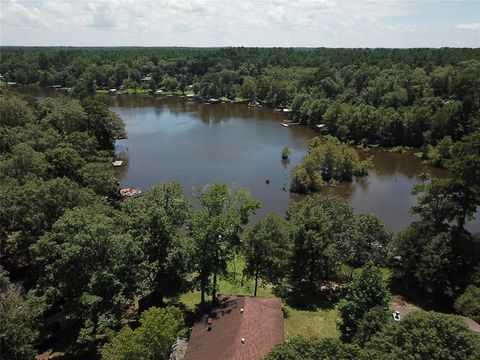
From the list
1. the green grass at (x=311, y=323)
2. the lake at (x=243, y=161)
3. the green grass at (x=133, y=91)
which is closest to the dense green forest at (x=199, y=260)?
the green grass at (x=311, y=323)

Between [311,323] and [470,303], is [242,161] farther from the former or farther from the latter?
[470,303]

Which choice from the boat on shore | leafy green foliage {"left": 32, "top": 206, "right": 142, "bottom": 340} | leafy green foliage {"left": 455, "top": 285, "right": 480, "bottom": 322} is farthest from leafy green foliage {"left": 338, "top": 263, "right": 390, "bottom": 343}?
the boat on shore

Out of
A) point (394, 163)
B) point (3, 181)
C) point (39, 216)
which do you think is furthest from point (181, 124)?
point (39, 216)


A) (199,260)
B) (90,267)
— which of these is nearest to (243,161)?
(199,260)

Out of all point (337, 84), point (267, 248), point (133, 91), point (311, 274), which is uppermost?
point (337, 84)

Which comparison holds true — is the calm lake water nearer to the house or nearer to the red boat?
the red boat

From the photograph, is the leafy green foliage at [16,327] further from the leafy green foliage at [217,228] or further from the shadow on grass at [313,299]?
the shadow on grass at [313,299]
